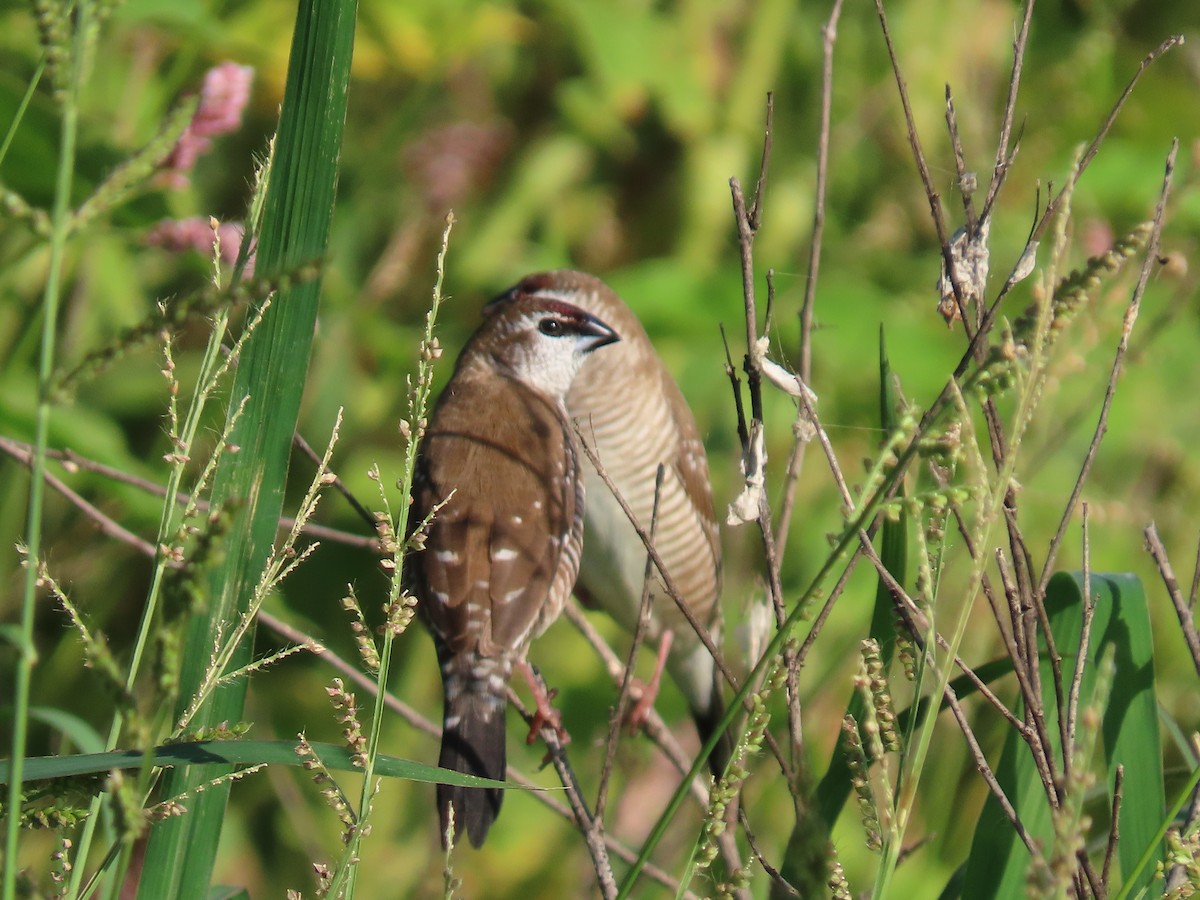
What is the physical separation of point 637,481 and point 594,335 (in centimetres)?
33

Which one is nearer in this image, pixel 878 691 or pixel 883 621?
pixel 878 691

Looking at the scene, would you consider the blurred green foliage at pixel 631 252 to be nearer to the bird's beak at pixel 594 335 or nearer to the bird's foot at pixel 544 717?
the bird's beak at pixel 594 335

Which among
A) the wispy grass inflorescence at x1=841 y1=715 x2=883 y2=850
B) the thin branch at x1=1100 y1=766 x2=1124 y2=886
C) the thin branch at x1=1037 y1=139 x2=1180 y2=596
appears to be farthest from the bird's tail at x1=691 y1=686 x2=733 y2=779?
the wispy grass inflorescence at x1=841 y1=715 x2=883 y2=850

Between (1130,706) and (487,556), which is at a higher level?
(1130,706)

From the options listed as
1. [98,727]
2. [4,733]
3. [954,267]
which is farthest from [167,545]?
[4,733]

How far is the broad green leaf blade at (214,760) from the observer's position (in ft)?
3.75

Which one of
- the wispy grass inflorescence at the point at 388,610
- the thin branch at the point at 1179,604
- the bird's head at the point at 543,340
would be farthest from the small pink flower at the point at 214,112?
the thin branch at the point at 1179,604

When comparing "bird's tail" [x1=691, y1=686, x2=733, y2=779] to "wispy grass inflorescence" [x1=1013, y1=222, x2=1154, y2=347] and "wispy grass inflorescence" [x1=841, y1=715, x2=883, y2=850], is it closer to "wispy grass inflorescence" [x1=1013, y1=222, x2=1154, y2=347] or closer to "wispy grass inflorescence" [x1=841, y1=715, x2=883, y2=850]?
"wispy grass inflorescence" [x1=841, y1=715, x2=883, y2=850]

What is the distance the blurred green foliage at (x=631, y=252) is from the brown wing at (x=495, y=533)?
1.01m

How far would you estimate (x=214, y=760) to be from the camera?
117 centimetres

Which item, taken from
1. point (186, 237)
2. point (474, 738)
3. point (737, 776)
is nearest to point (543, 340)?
point (186, 237)

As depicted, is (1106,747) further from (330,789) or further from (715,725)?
(715,725)

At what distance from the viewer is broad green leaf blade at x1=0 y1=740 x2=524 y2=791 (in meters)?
1.14

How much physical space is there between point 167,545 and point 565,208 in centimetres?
297
